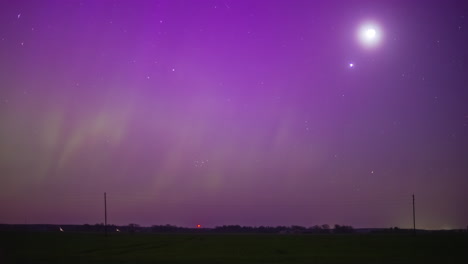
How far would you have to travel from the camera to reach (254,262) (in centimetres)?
2933

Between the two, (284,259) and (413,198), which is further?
(413,198)

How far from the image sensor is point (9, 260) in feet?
97.1

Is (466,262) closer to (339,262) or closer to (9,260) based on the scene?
(339,262)

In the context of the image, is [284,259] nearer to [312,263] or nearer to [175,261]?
[312,263]

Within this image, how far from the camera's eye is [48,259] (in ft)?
101

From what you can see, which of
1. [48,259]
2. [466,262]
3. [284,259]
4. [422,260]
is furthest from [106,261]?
[466,262]

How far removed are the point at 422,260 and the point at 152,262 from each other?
18030 millimetres

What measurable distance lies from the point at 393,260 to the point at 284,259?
24.1 feet

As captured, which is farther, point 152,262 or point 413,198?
point 413,198

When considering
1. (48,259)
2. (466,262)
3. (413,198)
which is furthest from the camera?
(413,198)

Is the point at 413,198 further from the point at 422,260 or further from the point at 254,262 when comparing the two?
the point at 254,262

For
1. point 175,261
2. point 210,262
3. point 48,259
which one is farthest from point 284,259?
point 48,259

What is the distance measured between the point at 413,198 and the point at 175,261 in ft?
223

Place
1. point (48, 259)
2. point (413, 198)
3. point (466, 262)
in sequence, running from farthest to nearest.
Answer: point (413, 198) < point (48, 259) < point (466, 262)
